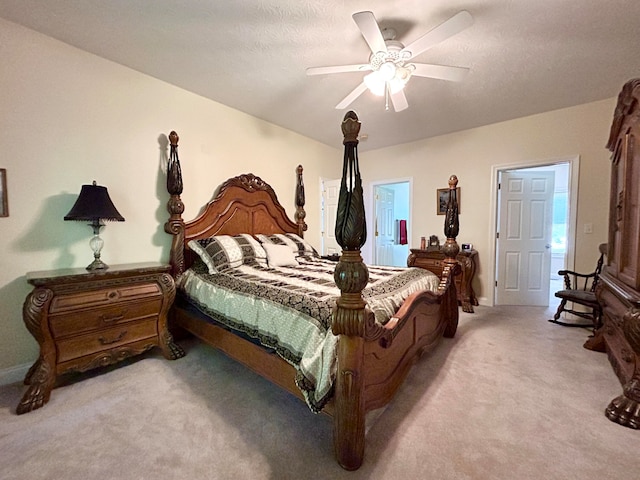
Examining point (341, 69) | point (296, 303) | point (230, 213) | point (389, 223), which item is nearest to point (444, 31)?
point (341, 69)

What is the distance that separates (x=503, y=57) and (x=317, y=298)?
2506mm

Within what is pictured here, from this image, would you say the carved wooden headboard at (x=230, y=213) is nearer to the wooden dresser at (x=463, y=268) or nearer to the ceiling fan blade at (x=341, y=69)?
the ceiling fan blade at (x=341, y=69)

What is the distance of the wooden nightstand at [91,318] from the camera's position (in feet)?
5.83

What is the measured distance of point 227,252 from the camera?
9.05 feet

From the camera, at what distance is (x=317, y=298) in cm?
167

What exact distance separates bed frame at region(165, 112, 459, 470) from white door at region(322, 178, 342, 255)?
1.78 metres

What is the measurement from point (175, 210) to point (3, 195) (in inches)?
45.0

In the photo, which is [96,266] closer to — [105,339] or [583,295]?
[105,339]

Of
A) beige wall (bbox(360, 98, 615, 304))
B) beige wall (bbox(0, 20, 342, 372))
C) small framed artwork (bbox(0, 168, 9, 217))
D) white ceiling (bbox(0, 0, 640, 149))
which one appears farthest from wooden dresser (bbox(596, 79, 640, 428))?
small framed artwork (bbox(0, 168, 9, 217))

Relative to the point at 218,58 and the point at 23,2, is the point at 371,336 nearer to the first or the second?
the point at 218,58

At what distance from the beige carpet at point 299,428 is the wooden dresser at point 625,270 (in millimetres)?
142

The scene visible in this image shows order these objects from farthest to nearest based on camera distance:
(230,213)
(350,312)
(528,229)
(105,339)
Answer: (528,229)
(230,213)
(105,339)
(350,312)

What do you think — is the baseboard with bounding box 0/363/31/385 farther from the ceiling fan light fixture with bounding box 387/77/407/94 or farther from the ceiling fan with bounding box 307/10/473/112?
the ceiling fan light fixture with bounding box 387/77/407/94

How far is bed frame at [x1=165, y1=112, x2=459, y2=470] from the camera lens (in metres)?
1.23
